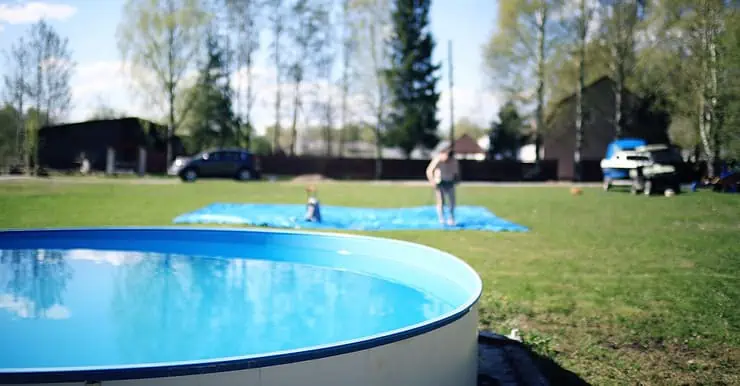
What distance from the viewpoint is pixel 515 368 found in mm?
4195

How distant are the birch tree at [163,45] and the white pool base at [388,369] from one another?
19962 mm

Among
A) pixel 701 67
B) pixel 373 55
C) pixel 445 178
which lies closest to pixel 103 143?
pixel 445 178

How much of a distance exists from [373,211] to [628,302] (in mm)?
8133

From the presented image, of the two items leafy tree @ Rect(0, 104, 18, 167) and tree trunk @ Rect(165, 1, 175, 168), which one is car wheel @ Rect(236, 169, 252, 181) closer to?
tree trunk @ Rect(165, 1, 175, 168)

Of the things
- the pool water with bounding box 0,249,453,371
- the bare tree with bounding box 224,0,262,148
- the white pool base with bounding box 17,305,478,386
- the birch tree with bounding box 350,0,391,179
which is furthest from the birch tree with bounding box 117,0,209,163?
the white pool base with bounding box 17,305,478,386

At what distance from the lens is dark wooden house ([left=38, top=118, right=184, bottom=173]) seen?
1134 centimetres

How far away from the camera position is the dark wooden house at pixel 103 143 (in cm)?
1134

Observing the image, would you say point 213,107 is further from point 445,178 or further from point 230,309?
point 230,309

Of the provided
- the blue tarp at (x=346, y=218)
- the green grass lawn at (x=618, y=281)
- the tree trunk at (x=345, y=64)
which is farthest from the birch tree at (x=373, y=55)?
the green grass lawn at (x=618, y=281)

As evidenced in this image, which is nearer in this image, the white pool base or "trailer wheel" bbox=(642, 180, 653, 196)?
the white pool base

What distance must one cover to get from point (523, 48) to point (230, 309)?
26185 mm

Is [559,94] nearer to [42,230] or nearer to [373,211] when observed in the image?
[373,211]

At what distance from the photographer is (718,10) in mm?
4668

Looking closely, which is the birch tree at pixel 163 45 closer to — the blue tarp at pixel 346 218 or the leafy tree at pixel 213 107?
the leafy tree at pixel 213 107
